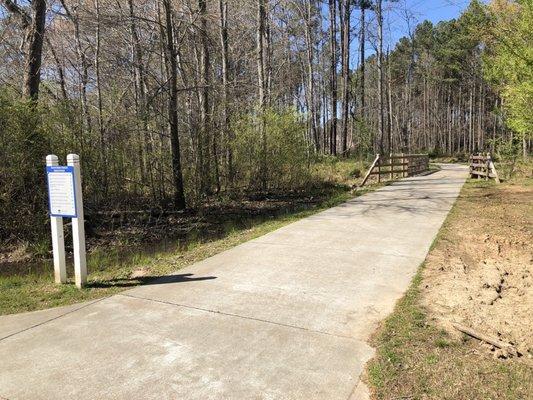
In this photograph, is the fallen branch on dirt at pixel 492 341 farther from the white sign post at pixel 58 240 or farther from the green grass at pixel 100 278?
the white sign post at pixel 58 240

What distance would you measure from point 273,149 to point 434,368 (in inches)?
511

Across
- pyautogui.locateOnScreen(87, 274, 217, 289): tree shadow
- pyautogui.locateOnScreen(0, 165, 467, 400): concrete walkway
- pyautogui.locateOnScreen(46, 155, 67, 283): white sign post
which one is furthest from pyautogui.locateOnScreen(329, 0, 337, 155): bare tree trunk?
pyautogui.locateOnScreen(46, 155, 67, 283): white sign post

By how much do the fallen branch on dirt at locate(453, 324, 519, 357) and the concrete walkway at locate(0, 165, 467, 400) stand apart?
0.72 metres

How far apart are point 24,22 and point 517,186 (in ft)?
52.5

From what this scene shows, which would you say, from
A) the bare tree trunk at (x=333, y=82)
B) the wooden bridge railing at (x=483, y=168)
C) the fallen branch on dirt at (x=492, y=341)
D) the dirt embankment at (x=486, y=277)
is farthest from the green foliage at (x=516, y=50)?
the fallen branch on dirt at (x=492, y=341)

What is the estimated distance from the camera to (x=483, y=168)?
19.7 m

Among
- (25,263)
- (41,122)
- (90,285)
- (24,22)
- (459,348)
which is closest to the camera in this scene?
(459,348)

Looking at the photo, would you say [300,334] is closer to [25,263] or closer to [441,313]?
[441,313]

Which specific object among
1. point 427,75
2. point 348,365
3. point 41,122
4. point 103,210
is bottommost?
point 348,365

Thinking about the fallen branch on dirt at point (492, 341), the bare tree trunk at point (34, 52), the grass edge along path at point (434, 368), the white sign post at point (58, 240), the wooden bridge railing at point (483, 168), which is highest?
the bare tree trunk at point (34, 52)

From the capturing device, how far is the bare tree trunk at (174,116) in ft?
39.1

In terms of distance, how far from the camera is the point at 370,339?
3785 millimetres

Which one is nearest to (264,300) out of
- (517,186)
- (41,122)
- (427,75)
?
(41,122)

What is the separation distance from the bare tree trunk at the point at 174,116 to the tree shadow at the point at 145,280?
694 centimetres
